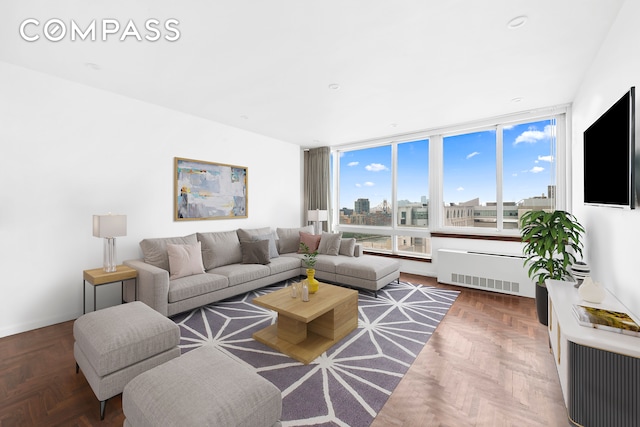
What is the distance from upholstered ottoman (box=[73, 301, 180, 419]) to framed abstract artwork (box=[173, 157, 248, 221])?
7.63ft

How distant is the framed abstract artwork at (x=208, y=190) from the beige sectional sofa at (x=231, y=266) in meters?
0.45

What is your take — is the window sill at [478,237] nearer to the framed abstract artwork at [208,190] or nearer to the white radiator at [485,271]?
the white radiator at [485,271]

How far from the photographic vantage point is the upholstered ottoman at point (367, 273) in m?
3.97

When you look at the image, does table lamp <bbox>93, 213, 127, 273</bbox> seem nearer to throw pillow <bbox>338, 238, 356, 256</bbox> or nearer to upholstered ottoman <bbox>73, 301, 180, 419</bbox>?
upholstered ottoman <bbox>73, 301, 180, 419</bbox>

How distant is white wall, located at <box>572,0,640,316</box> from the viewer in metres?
1.83

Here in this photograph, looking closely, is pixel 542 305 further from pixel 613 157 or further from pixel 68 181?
pixel 68 181

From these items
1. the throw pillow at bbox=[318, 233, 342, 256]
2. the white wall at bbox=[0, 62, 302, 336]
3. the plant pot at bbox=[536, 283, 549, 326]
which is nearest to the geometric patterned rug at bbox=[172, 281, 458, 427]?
the plant pot at bbox=[536, 283, 549, 326]

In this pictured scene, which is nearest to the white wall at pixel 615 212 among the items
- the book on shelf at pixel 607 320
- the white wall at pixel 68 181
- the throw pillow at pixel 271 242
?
the book on shelf at pixel 607 320

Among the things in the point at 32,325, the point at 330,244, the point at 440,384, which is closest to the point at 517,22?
the point at 440,384

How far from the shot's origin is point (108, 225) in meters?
3.02

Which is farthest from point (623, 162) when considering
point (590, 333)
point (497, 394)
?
point (497, 394)

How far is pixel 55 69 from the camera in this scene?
286 centimetres

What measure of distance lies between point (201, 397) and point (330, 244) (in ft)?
12.1

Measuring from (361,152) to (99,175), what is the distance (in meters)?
4.61
